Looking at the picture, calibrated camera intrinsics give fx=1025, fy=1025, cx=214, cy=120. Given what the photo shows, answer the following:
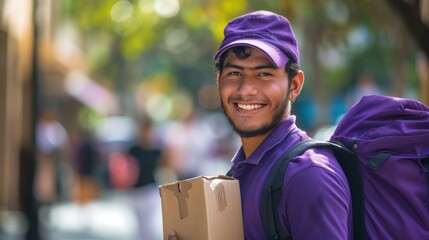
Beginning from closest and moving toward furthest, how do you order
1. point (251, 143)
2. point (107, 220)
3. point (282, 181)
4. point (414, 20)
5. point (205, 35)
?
point (282, 181)
point (251, 143)
point (414, 20)
point (107, 220)
point (205, 35)

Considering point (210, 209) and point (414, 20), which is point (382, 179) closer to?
point (210, 209)

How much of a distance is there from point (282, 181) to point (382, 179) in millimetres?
354

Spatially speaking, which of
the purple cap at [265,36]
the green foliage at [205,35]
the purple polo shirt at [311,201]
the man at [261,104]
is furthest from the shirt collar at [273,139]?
the green foliage at [205,35]

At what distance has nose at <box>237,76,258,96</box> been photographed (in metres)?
3.43

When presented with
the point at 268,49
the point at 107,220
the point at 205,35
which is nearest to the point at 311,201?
the point at 268,49

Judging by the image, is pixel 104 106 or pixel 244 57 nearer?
pixel 244 57

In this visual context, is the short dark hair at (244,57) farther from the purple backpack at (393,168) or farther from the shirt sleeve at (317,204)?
the shirt sleeve at (317,204)

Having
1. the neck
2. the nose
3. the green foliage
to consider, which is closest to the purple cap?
the nose

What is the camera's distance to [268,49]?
131 inches

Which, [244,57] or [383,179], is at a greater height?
[244,57]

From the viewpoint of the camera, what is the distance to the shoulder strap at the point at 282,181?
3150mm

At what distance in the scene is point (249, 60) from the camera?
341cm

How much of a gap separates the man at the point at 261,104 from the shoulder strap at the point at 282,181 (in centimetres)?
3

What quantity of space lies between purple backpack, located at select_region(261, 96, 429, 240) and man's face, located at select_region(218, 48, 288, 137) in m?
0.24
